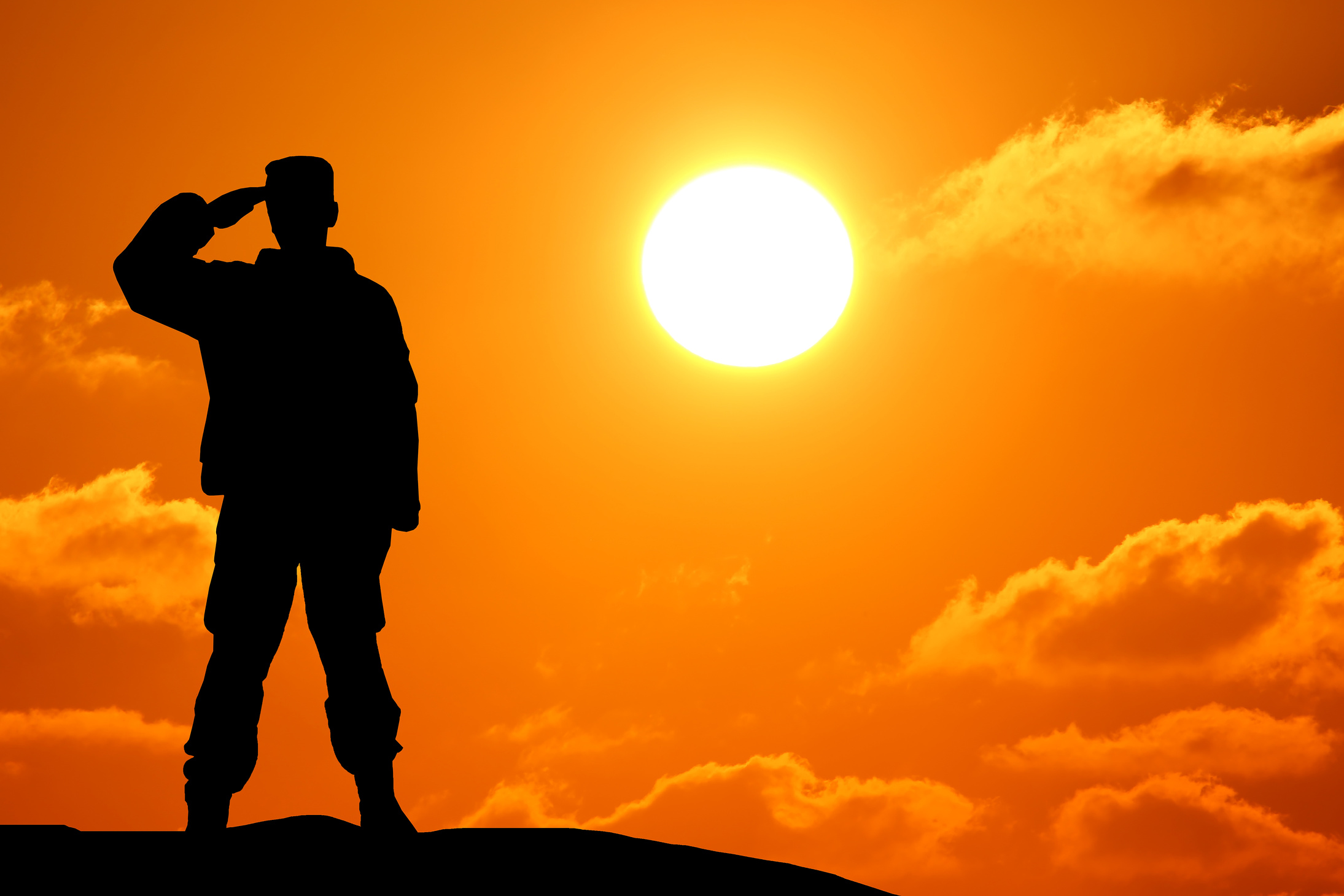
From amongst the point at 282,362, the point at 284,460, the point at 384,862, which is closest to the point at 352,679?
the point at 384,862

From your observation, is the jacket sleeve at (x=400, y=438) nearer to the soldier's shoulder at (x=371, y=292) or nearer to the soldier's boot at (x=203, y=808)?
the soldier's shoulder at (x=371, y=292)

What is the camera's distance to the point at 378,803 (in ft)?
27.9

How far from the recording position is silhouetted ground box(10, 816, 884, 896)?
8.00 m

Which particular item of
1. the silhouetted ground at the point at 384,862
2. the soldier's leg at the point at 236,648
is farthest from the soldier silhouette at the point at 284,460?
the silhouetted ground at the point at 384,862

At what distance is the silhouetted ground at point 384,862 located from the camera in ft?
26.3

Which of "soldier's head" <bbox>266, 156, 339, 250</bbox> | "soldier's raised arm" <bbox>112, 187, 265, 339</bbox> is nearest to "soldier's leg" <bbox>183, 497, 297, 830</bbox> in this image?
"soldier's raised arm" <bbox>112, 187, 265, 339</bbox>

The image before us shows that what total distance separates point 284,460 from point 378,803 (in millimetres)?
2250

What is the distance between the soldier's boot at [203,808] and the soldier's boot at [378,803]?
84 cm

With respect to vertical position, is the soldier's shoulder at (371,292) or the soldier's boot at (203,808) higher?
the soldier's shoulder at (371,292)

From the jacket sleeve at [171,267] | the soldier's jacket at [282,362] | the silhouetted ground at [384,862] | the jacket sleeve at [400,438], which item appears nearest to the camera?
the silhouetted ground at [384,862]

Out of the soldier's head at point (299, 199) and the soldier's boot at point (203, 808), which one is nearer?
the soldier's boot at point (203, 808)

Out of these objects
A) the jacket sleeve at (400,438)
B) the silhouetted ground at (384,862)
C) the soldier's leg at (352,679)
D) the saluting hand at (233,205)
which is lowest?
the silhouetted ground at (384,862)

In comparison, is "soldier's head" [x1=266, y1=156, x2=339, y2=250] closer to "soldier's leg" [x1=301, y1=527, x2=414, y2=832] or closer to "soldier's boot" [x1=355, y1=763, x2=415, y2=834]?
"soldier's leg" [x1=301, y1=527, x2=414, y2=832]

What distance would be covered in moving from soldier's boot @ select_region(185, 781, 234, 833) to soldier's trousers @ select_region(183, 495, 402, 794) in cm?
3
